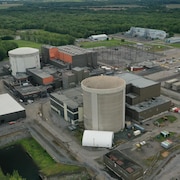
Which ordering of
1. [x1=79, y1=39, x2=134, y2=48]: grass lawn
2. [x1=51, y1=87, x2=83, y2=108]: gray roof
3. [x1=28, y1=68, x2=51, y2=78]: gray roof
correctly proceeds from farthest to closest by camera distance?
[x1=79, y1=39, x2=134, y2=48]: grass lawn, [x1=28, y1=68, x2=51, y2=78]: gray roof, [x1=51, y1=87, x2=83, y2=108]: gray roof

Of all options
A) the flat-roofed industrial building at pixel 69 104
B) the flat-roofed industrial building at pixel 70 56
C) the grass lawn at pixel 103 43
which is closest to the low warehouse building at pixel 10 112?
the flat-roofed industrial building at pixel 69 104

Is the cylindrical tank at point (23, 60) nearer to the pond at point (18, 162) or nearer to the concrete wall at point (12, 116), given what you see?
the concrete wall at point (12, 116)

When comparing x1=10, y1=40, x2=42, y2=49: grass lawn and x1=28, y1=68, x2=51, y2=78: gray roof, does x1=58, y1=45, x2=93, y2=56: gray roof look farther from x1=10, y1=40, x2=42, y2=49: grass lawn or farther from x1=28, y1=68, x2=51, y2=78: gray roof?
x1=10, y1=40, x2=42, y2=49: grass lawn

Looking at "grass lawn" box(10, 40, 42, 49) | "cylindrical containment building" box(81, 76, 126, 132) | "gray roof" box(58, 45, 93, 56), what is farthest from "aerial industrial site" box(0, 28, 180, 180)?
"grass lawn" box(10, 40, 42, 49)

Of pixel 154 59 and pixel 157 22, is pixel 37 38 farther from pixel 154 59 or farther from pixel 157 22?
pixel 157 22

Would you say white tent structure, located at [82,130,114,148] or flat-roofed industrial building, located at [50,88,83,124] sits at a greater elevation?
flat-roofed industrial building, located at [50,88,83,124]

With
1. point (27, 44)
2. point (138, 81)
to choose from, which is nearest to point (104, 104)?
point (138, 81)

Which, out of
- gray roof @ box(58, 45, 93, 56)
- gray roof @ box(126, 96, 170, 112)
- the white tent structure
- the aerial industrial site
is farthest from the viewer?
gray roof @ box(58, 45, 93, 56)

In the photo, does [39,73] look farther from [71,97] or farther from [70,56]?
[71,97]
